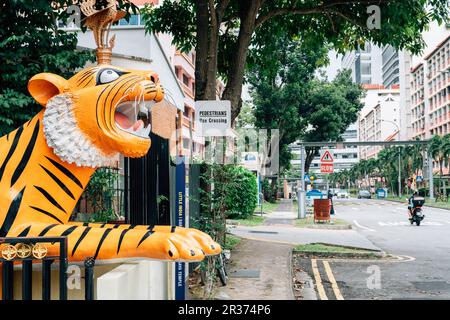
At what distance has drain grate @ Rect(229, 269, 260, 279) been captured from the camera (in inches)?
335

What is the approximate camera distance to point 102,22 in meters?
4.43

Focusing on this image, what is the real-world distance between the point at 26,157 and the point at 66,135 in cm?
35

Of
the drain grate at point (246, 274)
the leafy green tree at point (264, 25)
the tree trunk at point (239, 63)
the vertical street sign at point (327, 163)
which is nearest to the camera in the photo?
the drain grate at point (246, 274)

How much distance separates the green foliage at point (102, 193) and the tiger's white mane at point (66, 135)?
345 centimetres

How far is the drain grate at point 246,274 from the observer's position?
Result: 851 cm

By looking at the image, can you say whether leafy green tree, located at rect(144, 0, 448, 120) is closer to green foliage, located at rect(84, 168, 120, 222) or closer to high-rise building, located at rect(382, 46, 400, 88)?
green foliage, located at rect(84, 168, 120, 222)

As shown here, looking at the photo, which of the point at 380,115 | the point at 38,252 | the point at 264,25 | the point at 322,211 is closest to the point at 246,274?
the point at 38,252

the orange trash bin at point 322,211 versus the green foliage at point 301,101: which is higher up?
the green foliage at point 301,101

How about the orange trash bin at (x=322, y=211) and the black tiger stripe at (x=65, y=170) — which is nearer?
the black tiger stripe at (x=65, y=170)

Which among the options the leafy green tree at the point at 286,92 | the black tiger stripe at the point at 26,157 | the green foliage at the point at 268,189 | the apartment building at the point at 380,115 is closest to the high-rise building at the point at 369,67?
the apartment building at the point at 380,115

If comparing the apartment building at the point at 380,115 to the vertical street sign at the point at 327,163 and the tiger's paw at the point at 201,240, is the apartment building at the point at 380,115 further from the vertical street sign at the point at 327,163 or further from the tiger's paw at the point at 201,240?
the tiger's paw at the point at 201,240
